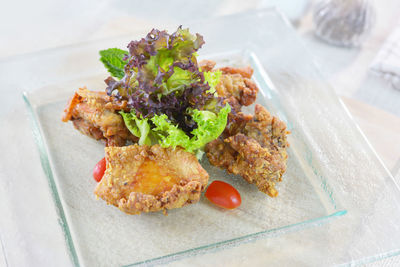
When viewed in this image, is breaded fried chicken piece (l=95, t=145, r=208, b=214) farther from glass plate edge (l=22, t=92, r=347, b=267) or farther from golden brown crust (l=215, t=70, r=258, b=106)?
golden brown crust (l=215, t=70, r=258, b=106)

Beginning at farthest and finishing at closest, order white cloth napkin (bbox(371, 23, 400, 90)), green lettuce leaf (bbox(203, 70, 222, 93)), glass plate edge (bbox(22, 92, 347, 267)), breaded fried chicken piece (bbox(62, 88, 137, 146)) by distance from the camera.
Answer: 1. white cloth napkin (bbox(371, 23, 400, 90))
2. green lettuce leaf (bbox(203, 70, 222, 93))
3. breaded fried chicken piece (bbox(62, 88, 137, 146))
4. glass plate edge (bbox(22, 92, 347, 267))

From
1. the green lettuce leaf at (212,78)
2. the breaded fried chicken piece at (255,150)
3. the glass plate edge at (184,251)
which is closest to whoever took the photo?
the glass plate edge at (184,251)

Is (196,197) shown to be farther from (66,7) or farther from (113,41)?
(66,7)

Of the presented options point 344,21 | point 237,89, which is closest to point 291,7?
point 344,21

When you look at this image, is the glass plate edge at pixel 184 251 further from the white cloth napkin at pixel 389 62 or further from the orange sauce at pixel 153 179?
the white cloth napkin at pixel 389 62

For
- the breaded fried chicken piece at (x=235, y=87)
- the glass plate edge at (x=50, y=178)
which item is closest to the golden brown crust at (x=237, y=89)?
the breaded fried chicken piece at (x=235, y=87)

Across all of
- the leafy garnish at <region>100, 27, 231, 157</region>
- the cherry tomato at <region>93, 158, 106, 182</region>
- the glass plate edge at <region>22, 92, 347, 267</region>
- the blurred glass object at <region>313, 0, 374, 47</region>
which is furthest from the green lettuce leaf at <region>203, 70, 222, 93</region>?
the blurred glass object at <region>313, 0, 374, 47</region>
